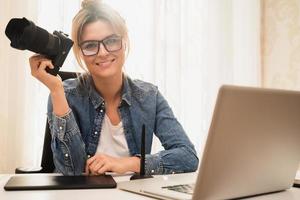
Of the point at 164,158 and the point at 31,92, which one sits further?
the point at 31,92

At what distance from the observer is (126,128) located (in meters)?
1.20

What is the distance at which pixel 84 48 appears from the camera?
1.15 m

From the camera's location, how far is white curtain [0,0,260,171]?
1.57 meters

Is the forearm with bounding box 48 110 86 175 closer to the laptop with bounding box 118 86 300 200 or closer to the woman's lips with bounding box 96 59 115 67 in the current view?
the woman's lips with bounding box 96 59 115 67

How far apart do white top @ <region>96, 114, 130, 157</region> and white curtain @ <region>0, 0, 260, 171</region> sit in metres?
0.52

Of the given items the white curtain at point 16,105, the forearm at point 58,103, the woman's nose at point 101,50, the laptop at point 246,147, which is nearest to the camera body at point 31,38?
the forearm at point 58,103

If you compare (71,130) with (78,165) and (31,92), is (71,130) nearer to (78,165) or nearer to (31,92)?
(78,165)

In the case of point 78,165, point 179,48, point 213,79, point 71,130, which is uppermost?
point 179,48

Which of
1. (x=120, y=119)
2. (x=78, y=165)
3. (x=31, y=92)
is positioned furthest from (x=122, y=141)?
(x=31, y=92)

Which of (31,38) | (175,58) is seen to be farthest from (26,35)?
(175,58)

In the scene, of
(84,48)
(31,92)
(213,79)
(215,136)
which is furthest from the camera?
(213,79)

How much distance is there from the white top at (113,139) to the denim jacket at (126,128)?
2cm

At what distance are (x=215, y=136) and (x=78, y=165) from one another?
612 millimetres

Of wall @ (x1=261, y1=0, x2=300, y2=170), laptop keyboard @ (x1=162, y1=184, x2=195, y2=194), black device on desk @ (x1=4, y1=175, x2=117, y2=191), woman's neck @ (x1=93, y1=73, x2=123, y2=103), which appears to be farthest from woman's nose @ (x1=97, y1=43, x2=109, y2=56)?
wall @ (x1=261, y1=0, x2=300, y2=170)
